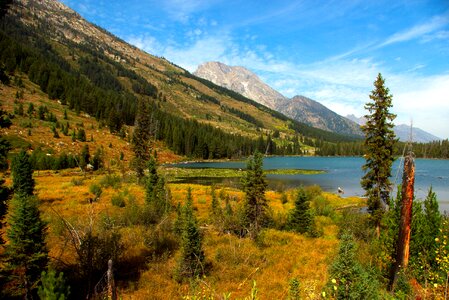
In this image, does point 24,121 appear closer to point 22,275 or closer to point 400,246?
point 22,275

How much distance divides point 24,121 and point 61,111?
23094mm

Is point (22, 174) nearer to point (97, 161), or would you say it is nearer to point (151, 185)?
point (151, 185)

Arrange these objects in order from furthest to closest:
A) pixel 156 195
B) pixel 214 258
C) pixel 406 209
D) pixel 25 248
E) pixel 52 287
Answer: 1. pixel 156 195
2. pixel 214 258
3. pixel 25 248
4. pixel 406 209
5. pixel 52 287

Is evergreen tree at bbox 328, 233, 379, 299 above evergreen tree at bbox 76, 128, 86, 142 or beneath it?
beneath

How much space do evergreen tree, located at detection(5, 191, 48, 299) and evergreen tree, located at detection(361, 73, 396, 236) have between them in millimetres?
23336

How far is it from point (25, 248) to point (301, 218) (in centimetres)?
1947

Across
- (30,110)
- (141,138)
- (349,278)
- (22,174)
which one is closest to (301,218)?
(349,278)

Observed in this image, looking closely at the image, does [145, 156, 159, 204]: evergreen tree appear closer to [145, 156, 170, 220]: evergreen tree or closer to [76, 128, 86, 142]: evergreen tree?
[145, 156, 170, 220]: evergreen tree

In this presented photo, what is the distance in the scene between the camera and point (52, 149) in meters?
67.1

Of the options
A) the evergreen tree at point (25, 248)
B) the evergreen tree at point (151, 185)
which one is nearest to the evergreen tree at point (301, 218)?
the evergreen tree at point (151, 185)

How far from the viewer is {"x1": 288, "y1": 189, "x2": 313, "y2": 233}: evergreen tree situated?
2239 centimetres

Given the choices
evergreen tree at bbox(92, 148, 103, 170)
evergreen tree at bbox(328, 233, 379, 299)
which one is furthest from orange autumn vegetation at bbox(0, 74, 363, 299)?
evergreen tree at bbox(92, 148, 103, 170)

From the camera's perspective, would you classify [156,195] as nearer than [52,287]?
No

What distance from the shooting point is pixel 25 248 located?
8.29m
